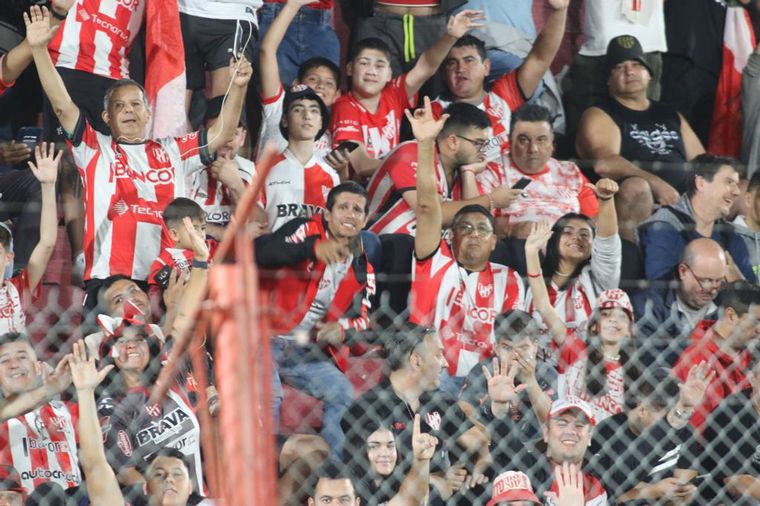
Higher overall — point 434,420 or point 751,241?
point 751,241

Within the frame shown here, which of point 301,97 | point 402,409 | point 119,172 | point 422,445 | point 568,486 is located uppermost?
point 301,97

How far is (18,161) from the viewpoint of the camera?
648 cm

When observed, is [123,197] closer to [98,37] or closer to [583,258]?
[98,37]

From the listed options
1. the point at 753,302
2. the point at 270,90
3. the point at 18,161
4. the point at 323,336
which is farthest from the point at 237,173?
the point at 753,302

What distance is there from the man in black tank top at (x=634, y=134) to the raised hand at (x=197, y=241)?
7.23 ft

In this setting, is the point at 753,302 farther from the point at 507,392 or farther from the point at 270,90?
the point at 270,90

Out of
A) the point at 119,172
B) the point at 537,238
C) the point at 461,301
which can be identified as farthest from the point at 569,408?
the point at 119,172

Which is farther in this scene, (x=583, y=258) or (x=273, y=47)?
(x=273, y=47)

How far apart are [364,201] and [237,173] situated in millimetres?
654

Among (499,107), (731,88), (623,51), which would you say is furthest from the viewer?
(731,88)

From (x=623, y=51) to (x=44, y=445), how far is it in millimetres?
3552

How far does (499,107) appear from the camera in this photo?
7254 mm

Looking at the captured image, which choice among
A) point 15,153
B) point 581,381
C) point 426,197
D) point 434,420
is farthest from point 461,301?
point 15,153

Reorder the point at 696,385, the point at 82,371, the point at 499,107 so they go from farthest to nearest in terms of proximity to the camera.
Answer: the point at 499,107 → the point at 696,385 → the point at 82,371
